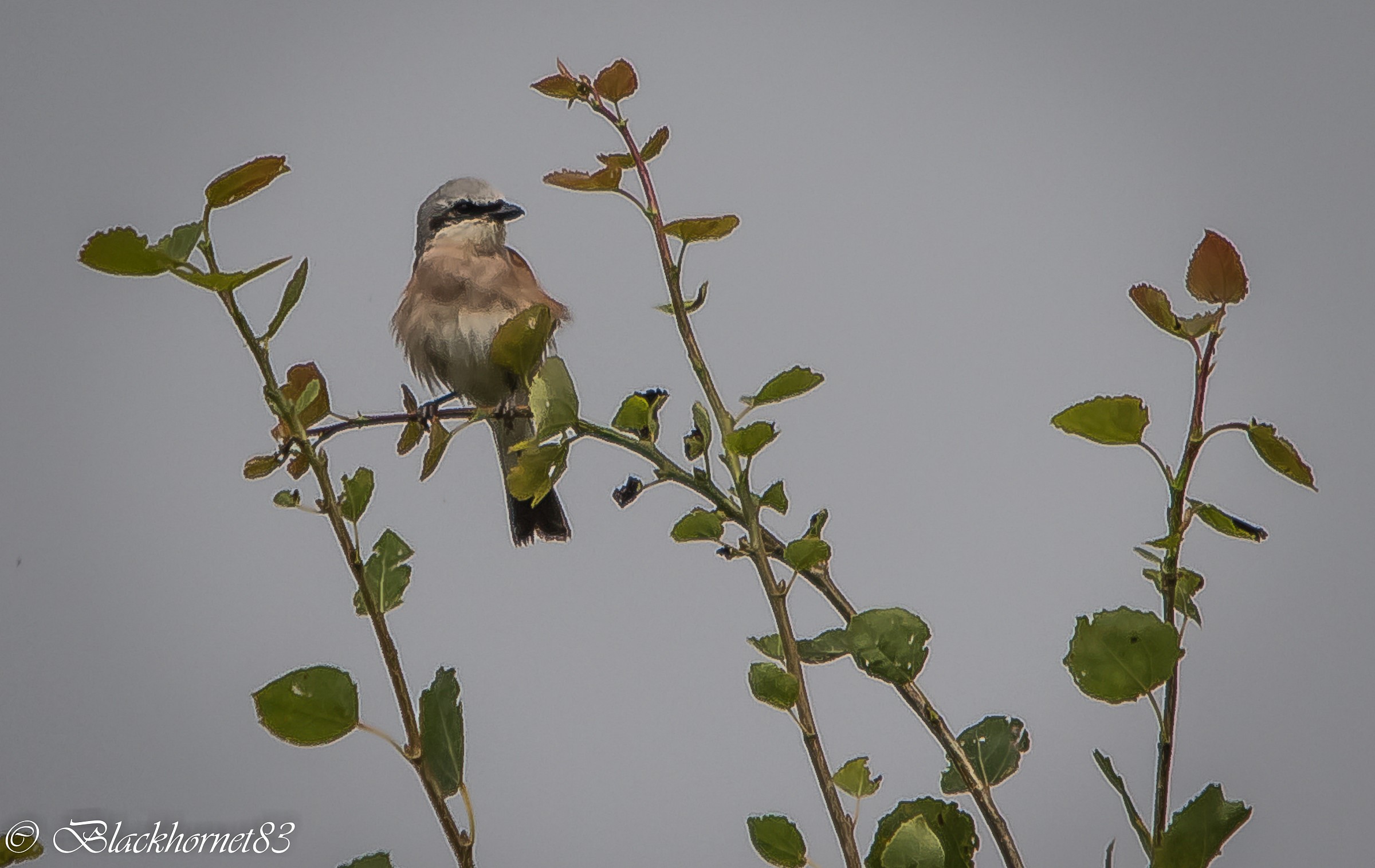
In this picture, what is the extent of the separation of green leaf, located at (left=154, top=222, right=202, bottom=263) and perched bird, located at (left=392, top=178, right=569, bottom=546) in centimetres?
130

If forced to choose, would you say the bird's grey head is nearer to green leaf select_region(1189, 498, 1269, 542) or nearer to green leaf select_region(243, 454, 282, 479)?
green leaf select_region(243, 454, 282, 479)

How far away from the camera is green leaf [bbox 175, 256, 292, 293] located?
0.47 m

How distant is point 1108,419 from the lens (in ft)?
1.61

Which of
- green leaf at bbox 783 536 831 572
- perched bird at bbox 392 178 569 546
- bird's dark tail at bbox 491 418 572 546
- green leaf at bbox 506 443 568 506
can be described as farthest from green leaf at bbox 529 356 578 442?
bird's dark tail at bbox 491 418 572 546

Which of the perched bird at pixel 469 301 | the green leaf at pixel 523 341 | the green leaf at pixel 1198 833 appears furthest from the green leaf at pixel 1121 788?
the perched bird at pixel 469 301

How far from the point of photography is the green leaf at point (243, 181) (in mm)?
493

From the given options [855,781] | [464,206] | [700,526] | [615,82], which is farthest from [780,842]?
[464,206]

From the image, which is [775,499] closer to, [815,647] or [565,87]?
[815,647]

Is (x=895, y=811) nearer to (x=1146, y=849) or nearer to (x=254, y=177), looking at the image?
(x=1146, y=849)

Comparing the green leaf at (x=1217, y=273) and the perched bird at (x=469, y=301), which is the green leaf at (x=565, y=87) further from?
the perched bird at (x=469, y=301)

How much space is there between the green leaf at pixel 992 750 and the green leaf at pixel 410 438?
0.40 meters

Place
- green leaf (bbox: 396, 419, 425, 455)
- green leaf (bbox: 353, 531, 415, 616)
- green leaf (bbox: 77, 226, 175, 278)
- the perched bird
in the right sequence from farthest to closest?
the perched bird → green leaf (bbox: 396, 419, 425, 455) → green leaf (bbox: 353, 531, 415, 616) → green leaf (bbox: 77, 226, 175, 278)

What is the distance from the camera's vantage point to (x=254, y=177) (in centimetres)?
50

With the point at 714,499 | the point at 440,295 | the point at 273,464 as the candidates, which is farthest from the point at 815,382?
the point at 440,295
